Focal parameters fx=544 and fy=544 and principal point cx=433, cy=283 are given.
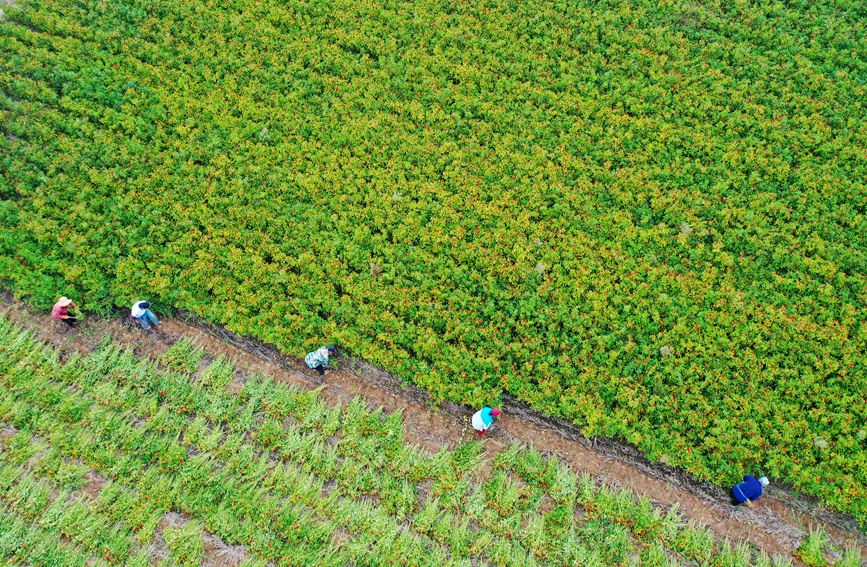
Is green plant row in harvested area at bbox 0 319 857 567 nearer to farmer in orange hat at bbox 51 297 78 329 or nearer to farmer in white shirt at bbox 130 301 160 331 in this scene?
farmer in white shirt at bbox 130 301 160 331

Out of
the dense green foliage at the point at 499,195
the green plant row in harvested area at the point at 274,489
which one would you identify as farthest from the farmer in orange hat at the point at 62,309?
the green plant row in harvested area at the point at 274,489

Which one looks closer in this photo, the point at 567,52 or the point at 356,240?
the point at 356,240

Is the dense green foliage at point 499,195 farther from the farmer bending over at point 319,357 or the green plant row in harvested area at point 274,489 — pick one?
the green plant row in harvested area at point 274,489

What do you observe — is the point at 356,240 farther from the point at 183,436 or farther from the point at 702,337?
the point at 702,337

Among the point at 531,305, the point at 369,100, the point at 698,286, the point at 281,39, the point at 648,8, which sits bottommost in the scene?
the point at 531,305

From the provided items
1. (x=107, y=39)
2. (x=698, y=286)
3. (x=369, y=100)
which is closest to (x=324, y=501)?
(x=698, y=286)

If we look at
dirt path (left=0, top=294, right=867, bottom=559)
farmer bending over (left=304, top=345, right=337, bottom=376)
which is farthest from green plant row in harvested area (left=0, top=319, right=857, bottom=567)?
farmer bending over (left=304, top=345, right=337, bottom=376)

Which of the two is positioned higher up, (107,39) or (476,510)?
(107,39)
